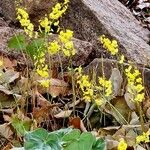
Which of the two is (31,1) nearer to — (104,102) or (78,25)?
(78,25)

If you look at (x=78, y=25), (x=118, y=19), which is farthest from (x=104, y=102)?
(x=118, y=19)

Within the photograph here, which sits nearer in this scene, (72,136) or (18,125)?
(72,136)

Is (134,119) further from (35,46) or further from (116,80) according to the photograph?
(35,46)

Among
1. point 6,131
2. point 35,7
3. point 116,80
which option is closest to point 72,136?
point 6,131

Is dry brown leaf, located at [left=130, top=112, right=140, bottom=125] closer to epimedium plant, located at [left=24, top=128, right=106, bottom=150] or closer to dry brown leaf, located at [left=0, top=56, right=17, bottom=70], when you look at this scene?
epimedium plant, located at [left=24, top=128, right=106, bottom=150]

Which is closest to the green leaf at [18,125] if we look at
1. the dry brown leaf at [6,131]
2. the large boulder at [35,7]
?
the dry brown leaf at [6,131]

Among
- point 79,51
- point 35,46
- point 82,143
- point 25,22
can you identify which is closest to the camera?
point 82,143
